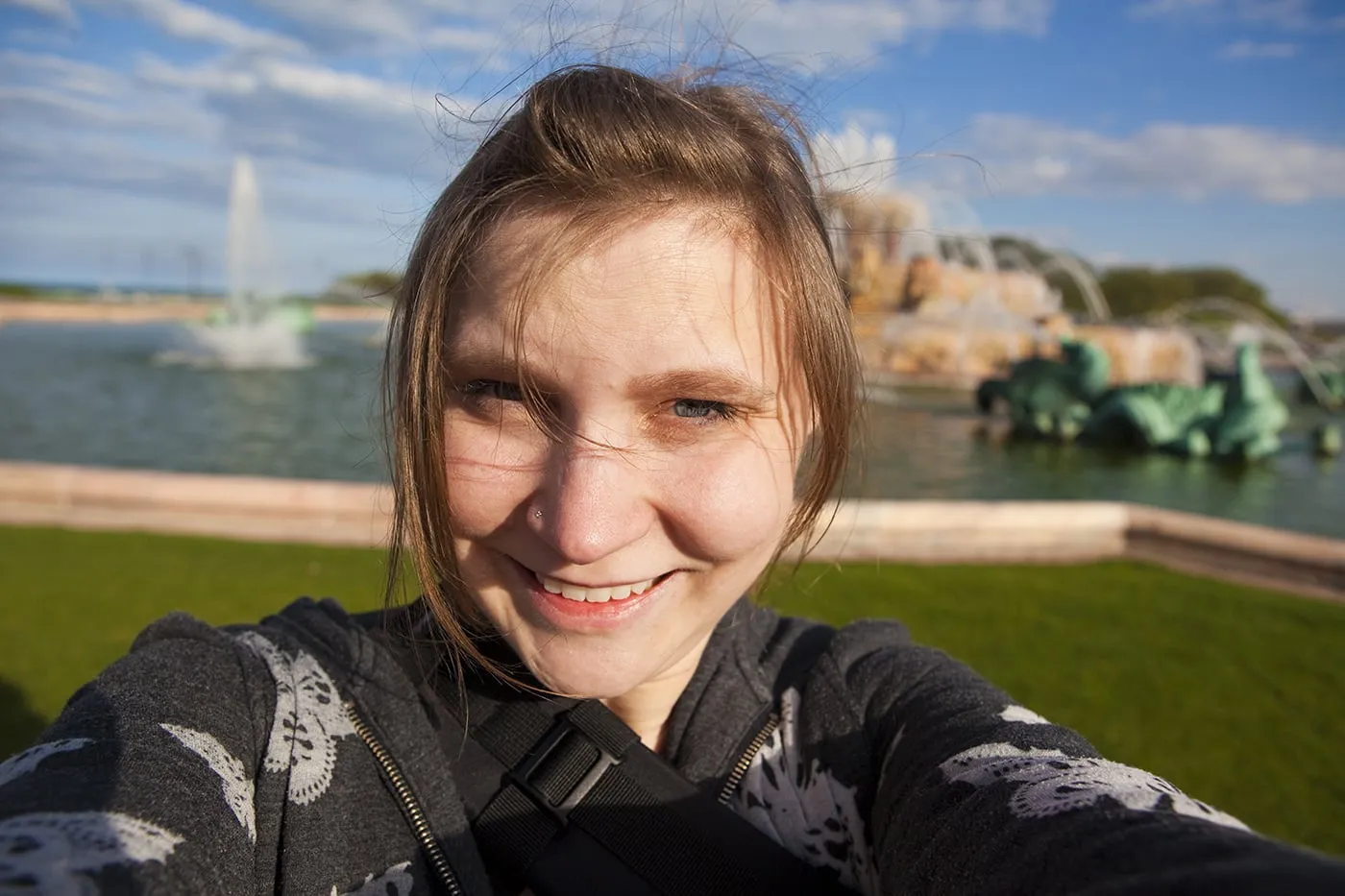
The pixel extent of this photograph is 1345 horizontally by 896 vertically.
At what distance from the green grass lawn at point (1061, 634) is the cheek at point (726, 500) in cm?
309

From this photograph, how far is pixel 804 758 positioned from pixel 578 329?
79 centimetres

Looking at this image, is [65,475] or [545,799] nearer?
[545,799]

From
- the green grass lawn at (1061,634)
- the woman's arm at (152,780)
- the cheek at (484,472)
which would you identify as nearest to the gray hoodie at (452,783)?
the woman's arm at (152,780)

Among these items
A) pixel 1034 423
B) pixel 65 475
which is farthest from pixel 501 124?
pixel 1034 423

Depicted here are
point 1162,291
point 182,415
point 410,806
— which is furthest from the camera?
point 1162,291

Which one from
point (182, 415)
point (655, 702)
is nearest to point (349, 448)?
point (182, 415)

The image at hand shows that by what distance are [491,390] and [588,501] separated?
223 millimetres

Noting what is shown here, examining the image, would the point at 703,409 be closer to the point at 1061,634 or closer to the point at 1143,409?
the point at 1061,634

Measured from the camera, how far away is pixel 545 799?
146 centimetres

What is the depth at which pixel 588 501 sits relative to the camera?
50.6 inches

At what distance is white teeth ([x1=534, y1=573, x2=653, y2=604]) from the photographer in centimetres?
139

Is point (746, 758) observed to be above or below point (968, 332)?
above

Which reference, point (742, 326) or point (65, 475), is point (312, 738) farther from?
point (65, 475)

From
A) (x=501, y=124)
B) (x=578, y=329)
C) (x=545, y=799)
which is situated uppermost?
(x=501, y=124)
